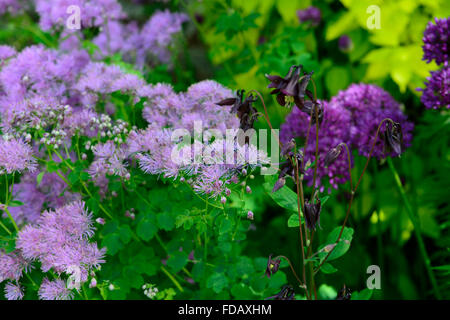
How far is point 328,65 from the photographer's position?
1954 millimetres

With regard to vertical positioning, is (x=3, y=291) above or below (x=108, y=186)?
below

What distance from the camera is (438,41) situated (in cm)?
127

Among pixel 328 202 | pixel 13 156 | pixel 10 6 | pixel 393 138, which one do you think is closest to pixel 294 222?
pixel 393 138

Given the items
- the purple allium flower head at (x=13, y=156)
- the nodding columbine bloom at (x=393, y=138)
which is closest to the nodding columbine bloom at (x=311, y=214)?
the nodding columbine bloom at (x=393, y=138)

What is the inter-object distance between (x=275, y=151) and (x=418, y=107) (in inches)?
44.9

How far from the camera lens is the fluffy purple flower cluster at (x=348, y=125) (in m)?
1.28

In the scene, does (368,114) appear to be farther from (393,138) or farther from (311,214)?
(311,214)

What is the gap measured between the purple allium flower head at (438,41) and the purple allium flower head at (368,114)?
0.17 m

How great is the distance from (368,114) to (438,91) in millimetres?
189

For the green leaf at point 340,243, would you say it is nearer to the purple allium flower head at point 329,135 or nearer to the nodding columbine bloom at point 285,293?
the nodding columbine bloom at point 285,293

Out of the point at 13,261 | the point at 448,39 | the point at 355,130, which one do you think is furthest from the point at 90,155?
the point at 448,39

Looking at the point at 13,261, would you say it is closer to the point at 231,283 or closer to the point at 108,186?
the point at 108,186

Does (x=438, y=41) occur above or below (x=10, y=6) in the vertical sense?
below

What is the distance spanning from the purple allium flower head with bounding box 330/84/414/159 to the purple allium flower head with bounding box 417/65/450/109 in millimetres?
97
